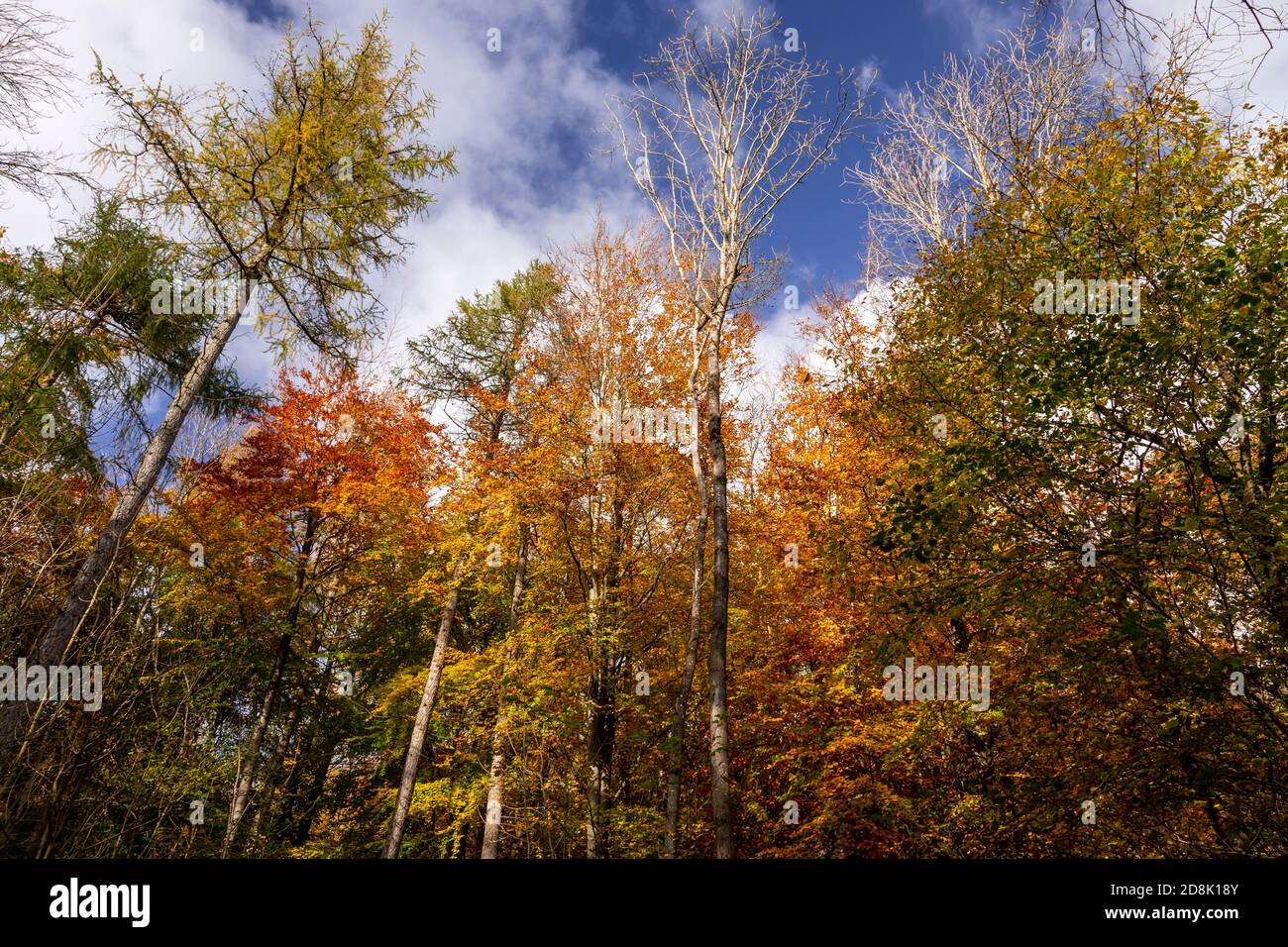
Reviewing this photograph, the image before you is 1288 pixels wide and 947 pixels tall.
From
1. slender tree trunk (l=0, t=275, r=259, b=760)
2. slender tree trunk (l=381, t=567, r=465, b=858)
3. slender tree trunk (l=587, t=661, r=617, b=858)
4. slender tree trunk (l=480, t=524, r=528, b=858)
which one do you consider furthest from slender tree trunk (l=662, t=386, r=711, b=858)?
slender tree trunk (l=0, t=275, r=259, b=760)

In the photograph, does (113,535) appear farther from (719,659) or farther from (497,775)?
(719,659)

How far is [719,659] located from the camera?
7730 mm

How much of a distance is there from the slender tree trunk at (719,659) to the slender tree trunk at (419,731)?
5978 millimetres

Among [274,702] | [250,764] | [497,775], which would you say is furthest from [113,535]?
[274,702]

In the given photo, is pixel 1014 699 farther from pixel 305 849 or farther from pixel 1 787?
pixel 305 849

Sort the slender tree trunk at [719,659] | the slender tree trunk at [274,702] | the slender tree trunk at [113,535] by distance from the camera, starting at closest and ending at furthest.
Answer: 1. the slender tree trunk at [113,535]
2. the slender tree trunk at [719,659]
3. the slender tree trunk at [274,702]

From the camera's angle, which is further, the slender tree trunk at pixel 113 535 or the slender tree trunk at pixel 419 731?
the slender tree trunk at pixel 419 731

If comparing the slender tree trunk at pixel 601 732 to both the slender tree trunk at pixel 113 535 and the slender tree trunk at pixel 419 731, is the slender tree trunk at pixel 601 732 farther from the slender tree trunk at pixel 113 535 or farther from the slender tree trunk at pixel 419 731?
the slender tree trunk at pixel 113 535

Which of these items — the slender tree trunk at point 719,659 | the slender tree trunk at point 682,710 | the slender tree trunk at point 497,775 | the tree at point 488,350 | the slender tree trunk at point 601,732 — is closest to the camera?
the slender tree trunk at point 719,659

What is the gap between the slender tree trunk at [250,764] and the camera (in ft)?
34.8

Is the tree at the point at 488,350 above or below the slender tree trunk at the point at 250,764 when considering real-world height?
above

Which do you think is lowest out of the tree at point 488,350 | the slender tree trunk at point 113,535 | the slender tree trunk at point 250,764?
the slender tree trunk at point 250,764

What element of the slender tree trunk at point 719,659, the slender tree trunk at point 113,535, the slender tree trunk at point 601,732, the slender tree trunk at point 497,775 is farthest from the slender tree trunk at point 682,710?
the slender tree trunk at point 113,535

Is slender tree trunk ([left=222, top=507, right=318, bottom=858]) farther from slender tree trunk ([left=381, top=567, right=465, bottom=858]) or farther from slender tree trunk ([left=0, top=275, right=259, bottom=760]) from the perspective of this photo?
→ slender tree trunk ([left=0, top=275, right=259, bottom=760])
